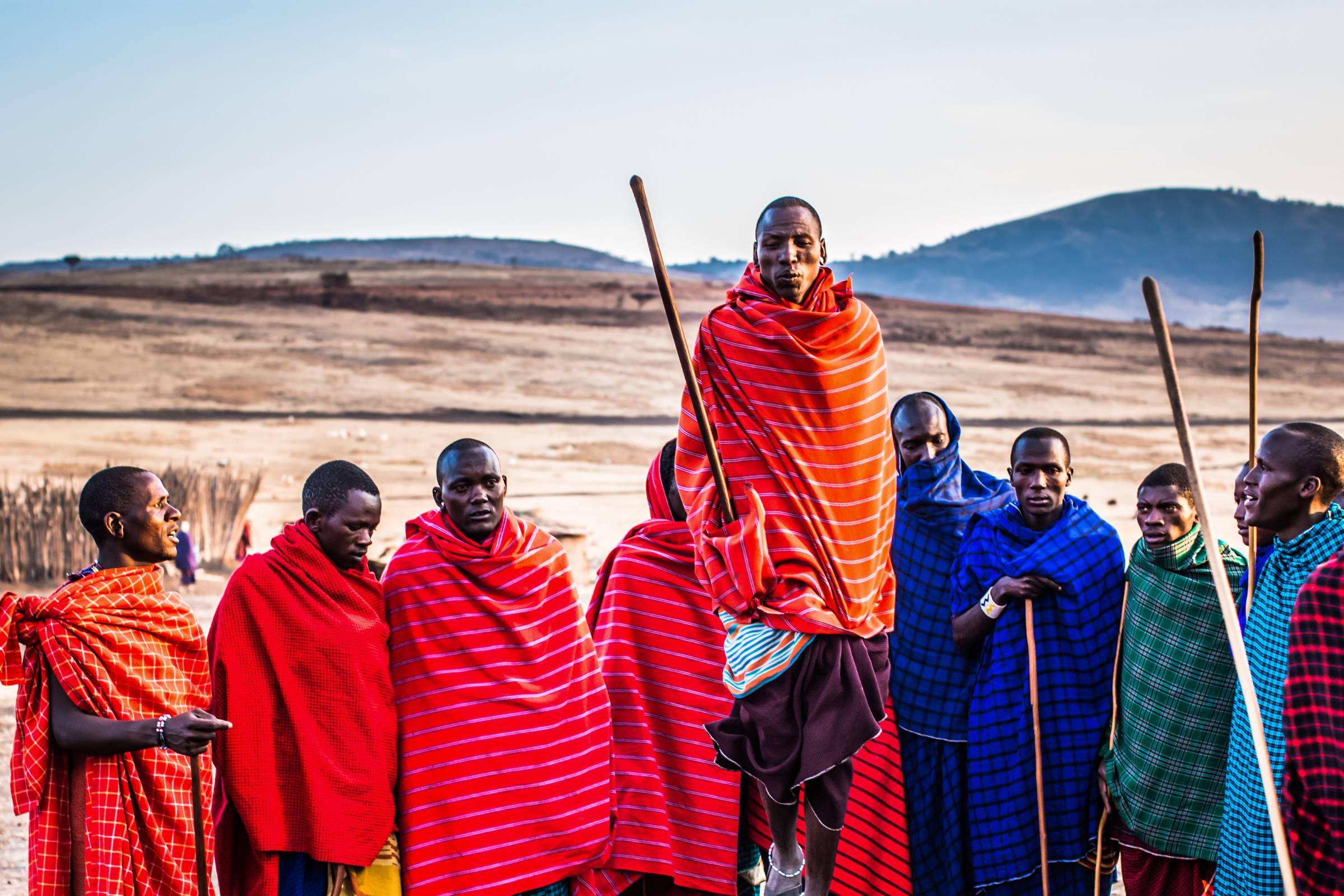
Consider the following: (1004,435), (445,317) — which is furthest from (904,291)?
(1004,435)

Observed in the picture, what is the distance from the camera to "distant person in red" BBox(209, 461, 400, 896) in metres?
3.52

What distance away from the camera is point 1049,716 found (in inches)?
159

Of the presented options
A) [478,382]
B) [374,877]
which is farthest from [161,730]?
[478,382]

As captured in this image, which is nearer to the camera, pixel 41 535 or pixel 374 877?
pixel 374 877

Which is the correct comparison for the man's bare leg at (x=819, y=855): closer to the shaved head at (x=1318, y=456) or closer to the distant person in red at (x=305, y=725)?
the distant person in red at (x=305, y=725)

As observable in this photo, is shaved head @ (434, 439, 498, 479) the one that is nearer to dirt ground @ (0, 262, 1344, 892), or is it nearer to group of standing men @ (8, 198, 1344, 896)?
group of standing men @ (8, 198, 1344, 896)

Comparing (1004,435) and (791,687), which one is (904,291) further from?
(791,687)

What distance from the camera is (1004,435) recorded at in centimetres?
2469

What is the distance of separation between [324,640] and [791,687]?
1391mm

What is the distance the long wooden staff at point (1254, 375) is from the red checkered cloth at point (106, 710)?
313 centimetres

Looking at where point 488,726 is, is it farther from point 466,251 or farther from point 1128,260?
point 1128,260

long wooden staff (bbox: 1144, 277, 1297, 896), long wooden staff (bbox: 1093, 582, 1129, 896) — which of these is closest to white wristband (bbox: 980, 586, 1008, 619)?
long wooden staff (bbox: 1093, 582, 1129, 896)

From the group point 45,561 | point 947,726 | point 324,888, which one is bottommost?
point 45,561

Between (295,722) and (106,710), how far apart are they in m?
0.51
